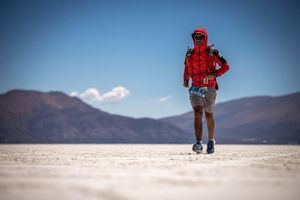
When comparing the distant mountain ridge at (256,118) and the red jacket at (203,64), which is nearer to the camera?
the red jacket at (203,64)

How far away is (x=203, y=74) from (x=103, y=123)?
234 ft

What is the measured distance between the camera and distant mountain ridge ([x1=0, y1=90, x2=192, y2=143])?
6719 cm

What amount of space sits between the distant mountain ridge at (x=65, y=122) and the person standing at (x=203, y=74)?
57652 millimetres

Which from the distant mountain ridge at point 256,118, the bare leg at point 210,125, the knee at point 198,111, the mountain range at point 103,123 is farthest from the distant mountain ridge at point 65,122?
the knee at point 198,111

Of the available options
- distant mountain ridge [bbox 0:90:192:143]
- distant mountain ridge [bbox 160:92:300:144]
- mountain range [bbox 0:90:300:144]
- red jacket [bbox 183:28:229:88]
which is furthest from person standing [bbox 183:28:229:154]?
distant mountain ridge [bbox 160:92:300:144]

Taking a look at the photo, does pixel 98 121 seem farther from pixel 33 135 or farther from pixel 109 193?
pixel 109 193

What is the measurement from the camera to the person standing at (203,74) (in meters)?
7.31

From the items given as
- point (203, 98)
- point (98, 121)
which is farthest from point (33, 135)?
point (203, 98)

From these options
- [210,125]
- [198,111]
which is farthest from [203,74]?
[210,125]

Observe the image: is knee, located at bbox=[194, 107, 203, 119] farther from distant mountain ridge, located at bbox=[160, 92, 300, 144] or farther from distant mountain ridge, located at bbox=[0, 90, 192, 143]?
distant mountain ridge, located at bbox=[160, 92, 300, 144]

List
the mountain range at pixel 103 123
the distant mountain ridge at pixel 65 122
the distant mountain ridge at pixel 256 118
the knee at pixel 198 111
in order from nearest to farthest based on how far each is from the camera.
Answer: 1. the knee at pixel 198 111
2. the mountain range at pixel 103 123
3. the distant mountain ridge at pixel 65 122
4. the distant mountain ridge at pixel 256 118

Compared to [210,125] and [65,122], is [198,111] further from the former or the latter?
[65,122]

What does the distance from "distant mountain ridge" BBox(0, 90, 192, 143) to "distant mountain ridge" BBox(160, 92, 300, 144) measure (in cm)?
1701

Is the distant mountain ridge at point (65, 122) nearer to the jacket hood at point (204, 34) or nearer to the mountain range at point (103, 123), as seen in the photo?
the mountain range at point (103, 123)
